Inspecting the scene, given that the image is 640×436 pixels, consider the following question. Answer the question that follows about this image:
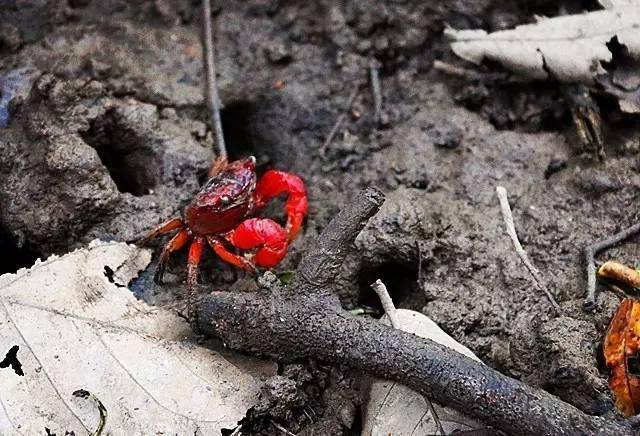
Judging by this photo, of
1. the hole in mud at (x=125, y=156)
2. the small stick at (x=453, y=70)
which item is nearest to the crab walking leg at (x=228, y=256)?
the hole in mud at (x=125, y=156)

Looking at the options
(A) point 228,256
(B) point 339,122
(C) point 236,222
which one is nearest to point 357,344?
(A) point 228,256

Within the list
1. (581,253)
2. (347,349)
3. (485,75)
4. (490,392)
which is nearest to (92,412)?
(347,349)

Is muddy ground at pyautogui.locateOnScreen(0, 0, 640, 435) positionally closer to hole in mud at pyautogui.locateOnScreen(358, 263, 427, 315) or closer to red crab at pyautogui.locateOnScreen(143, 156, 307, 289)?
hole in mud at pyautogui.locateOnScreen(358, 263, 427, 315)

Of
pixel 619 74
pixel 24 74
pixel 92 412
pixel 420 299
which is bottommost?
pixel 420 299

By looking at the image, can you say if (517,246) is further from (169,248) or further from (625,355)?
(169,248)

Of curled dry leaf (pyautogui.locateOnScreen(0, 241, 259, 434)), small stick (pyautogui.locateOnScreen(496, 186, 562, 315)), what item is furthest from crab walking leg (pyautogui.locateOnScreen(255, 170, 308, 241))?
small stick (pyautogui.locateOnScreen(496, 186, 562, 315))

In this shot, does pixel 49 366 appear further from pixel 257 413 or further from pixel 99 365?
pixel 257 413

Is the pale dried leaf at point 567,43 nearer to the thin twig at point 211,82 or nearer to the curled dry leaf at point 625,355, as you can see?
the curled dry leaf at point 625,355
